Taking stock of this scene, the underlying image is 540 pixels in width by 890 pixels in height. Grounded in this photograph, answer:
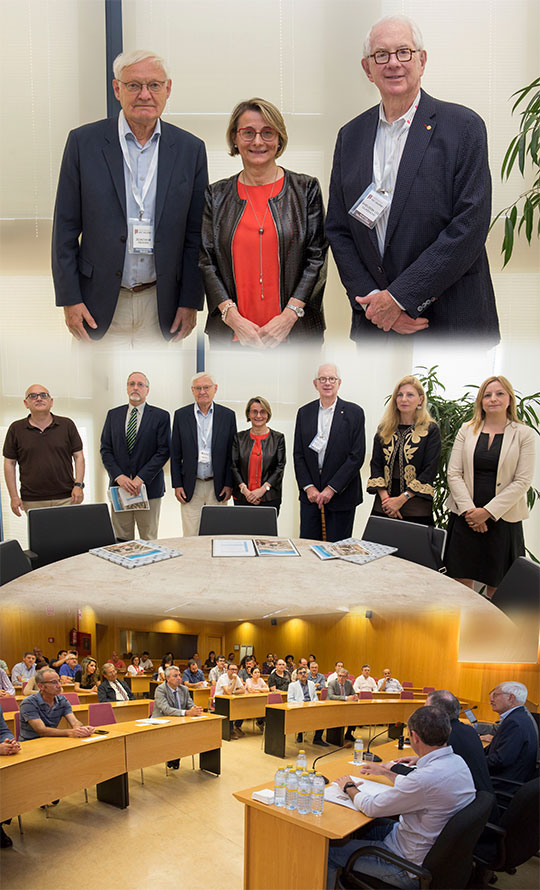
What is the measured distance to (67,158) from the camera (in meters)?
3.38

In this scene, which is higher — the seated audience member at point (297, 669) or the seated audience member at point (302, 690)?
the seated audience member at point (297, 669)

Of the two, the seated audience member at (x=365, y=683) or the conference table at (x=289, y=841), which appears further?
the seated audience member at (x=365, y=683)

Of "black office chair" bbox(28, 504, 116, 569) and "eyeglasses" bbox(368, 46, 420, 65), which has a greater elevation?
"eyeglasses" bbox(368, 46, 420, 65)

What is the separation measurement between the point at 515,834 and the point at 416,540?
1459 millimetres

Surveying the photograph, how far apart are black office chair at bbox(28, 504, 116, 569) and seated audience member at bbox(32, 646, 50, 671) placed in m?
0.47

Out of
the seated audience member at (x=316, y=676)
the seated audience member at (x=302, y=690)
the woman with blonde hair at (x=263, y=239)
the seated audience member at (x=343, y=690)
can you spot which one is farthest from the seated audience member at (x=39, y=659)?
the woman with blonde hair at (x=263, y=239)

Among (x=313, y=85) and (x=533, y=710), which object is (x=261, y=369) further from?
(x=533, y=710)

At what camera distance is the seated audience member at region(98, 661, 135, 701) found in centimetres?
352

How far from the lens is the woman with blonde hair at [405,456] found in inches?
137

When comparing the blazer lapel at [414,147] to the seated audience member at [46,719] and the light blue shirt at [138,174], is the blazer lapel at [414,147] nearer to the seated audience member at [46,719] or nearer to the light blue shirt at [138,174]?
the light blue shirt at [138,174]

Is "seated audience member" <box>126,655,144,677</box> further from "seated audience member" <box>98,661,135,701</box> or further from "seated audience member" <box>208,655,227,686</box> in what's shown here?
"seated audience member" <box>208,655,227,686</box>

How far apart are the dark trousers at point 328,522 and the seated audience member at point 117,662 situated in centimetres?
124

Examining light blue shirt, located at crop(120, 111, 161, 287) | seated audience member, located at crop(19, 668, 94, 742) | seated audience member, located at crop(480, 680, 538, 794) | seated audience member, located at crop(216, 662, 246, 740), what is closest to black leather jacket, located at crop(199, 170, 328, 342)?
light blue shirt, located at crop(120, 111, 161, 287)

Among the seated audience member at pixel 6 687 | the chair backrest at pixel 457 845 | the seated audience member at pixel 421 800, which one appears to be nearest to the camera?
the chair backrest at pixel 457 845
